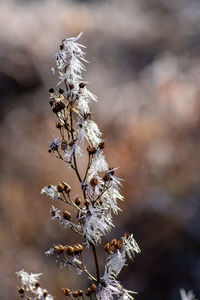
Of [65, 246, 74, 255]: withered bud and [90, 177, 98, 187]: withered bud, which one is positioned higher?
[90, 177, 98, 187]: withered bud

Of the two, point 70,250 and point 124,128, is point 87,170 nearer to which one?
point 70,250

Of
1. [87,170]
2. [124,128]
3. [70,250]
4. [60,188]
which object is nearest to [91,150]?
[87,170]

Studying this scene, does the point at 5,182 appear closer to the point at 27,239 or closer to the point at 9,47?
the point at 27,239

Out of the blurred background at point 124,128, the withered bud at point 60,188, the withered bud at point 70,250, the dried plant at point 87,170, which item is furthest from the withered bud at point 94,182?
the blurred background at point 124,128

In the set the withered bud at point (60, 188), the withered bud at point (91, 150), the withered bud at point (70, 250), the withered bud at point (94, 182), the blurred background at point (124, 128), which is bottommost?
the withered bud at point (70, 250)

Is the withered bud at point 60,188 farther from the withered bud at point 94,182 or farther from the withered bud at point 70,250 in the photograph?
the withered bud at point 70,250

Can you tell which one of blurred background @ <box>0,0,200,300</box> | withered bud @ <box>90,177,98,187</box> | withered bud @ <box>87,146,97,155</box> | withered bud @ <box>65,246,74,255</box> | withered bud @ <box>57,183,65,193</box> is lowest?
withered bud @ <box>65,246,74,255</box>

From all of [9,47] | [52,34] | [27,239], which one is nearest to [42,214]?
[27,239]

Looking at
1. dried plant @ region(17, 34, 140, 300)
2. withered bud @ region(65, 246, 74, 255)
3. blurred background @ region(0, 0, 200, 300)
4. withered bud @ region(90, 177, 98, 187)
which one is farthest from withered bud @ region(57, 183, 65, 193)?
blurred background @ region(0, 0, 200, 300)

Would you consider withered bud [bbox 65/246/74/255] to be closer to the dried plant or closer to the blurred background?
the dried plant
